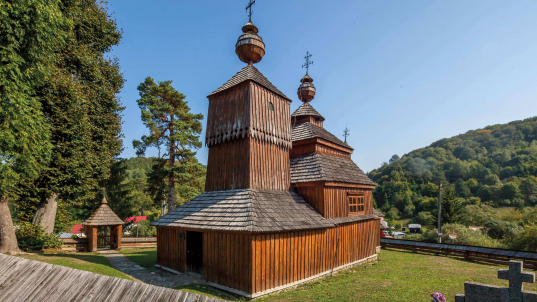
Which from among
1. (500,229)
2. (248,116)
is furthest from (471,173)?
(248,116)

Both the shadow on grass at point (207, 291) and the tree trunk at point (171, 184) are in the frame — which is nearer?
the shadow on grass at point (207, 291)

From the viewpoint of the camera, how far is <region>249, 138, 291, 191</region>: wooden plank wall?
11562mm

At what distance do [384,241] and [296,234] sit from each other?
15.4m

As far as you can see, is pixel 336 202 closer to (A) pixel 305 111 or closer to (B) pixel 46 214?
(A) pixel 305 111

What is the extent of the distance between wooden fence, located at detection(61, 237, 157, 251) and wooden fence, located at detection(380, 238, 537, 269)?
800 inches

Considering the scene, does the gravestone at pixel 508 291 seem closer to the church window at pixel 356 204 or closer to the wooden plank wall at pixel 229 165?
the wooden plank wall at pixel 229 165

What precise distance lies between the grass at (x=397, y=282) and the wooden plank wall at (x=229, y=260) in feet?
3.72

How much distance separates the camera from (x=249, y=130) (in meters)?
11.4

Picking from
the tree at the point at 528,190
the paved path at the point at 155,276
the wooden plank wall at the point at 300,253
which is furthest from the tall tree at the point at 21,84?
the tree at the point at 528,190

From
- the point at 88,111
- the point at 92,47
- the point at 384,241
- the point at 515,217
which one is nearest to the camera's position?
the point at 88,111

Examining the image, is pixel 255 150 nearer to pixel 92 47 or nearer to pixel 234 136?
pixel 234 136

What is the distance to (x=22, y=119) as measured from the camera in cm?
1207

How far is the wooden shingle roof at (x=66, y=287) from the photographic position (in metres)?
3.19

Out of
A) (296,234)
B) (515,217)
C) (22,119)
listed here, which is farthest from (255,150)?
(515,217)
